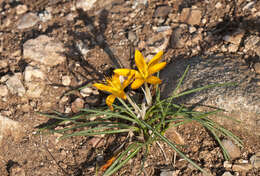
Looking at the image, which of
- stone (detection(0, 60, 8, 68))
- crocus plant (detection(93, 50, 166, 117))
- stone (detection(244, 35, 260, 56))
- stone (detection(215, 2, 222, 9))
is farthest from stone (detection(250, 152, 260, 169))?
stone (detection(0, 60, 8, 68))

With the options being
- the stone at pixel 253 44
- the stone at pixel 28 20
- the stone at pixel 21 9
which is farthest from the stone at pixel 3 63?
the stone at pixel 253 44

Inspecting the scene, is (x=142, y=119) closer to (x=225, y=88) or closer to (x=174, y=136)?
(x=174, y=136)

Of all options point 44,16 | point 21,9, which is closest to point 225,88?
point 44,16

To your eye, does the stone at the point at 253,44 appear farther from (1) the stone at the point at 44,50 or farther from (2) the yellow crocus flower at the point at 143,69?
(1) the stone at the point at 44,50

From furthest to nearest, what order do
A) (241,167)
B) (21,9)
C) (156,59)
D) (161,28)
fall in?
(21,9) → (161,28) → (241,167) → (156,59)

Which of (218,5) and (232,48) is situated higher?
(218,5)

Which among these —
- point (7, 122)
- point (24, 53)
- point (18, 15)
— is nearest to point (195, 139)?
point (7, 122)

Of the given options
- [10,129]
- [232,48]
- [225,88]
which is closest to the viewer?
[225,88]

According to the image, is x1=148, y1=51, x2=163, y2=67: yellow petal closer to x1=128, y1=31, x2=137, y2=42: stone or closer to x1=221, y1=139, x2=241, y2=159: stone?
x1=221, y1=139, x2=241, y2=159: stone
